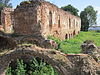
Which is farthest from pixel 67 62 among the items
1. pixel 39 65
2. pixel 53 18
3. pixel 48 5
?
pixel 53 18

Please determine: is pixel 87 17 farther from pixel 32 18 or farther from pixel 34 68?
pixel 34 68

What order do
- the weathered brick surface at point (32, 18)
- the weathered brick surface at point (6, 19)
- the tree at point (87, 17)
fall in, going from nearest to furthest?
the weathered brick surface at point (32, 18)
the weathered brick surface at point (6, 19)
the tree at point (87, 17)

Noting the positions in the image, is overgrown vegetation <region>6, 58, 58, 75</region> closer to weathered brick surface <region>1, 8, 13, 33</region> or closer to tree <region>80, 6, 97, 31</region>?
weathered brick surface <region>1, 8, 13, 33</region>

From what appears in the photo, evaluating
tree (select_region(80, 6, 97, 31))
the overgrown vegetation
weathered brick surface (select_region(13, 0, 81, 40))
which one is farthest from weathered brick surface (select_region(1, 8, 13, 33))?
tree (select_region(80, 6, 97, 31))

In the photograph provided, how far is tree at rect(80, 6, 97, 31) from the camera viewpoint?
4922cm

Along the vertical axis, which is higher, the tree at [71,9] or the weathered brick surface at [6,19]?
the tree at [71,9]

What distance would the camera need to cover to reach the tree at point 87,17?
49219mm

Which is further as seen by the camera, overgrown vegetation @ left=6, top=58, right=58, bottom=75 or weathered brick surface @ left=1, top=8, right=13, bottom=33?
weathered brick surface @ left=1, top=8, right=13, bottom=33

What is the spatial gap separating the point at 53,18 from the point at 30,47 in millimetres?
10184

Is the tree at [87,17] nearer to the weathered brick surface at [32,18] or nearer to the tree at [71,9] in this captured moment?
the tree at [71,9]

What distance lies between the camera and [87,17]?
49938 millimetres

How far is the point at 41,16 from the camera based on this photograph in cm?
1518

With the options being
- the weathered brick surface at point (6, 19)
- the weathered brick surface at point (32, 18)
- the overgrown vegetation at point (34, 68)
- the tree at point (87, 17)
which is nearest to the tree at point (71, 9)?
the tree at point (87, 17)

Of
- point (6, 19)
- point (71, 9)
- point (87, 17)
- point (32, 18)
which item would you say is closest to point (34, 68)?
point (32, 18)
